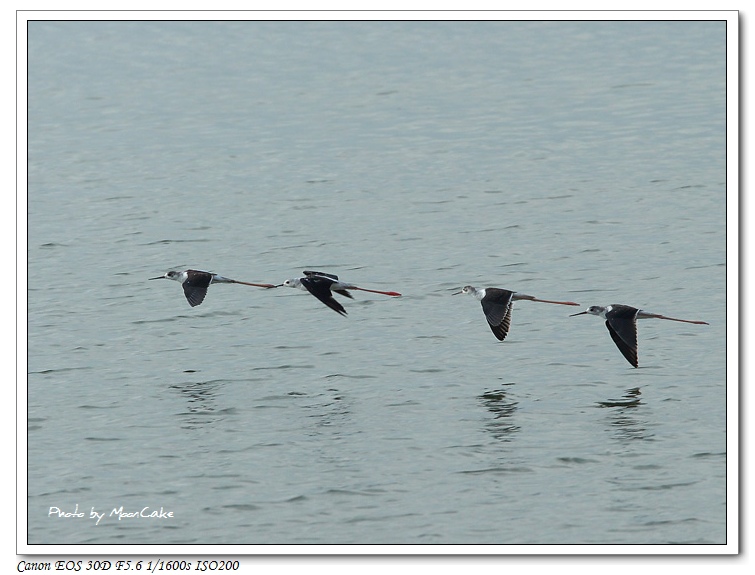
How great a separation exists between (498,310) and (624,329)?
5.25 ft

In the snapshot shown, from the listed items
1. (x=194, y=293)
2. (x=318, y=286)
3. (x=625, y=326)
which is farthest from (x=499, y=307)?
(x=194, y=293)

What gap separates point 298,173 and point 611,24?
15.4 meters

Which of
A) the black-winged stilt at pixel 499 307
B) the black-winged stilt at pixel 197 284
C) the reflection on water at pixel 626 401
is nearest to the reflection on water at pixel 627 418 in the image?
the reflection on water at pixel 626 401

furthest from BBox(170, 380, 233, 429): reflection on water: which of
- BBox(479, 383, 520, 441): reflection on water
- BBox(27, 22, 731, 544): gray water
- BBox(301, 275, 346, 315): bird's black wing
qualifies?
BBox(479, 383, 520, 441): reflection on water

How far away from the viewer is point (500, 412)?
53.1 feet

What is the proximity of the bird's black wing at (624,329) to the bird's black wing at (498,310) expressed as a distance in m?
1.24

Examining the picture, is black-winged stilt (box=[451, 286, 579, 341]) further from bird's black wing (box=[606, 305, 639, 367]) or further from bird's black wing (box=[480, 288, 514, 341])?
bird's black wing (box=[606, 305, 639, 367])

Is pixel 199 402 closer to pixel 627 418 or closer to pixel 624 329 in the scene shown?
pixel 627 418
